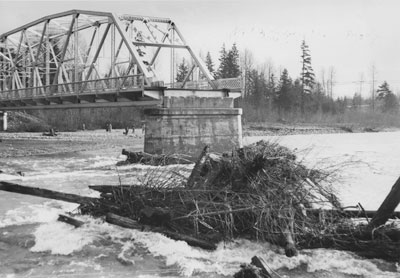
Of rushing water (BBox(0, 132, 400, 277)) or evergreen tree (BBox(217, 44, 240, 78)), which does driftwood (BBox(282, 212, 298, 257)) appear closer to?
rushing water (BBox(0, 132, 400, 277))

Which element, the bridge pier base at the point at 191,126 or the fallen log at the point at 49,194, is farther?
the bridge pier base at the point at 191,126

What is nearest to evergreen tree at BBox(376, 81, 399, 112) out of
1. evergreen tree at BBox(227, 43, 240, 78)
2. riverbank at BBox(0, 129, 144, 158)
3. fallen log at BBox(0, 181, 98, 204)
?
evergreen tree at BBox(227, 43, 240, 78)

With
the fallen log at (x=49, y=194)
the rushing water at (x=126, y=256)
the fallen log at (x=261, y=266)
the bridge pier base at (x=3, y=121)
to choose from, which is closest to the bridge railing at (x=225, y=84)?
the fallen log at (x=49, y=194)

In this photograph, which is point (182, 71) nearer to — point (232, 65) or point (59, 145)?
point (232, 65)

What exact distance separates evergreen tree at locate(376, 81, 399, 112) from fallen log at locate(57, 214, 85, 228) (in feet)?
351

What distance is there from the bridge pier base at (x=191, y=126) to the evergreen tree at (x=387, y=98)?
88085 mm

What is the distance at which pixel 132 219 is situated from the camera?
27.7 ft

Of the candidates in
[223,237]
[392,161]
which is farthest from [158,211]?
[392,161]

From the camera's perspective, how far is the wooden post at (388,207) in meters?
6.79

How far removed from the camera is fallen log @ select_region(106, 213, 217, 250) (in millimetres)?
7215

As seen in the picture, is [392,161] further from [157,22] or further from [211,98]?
[157,22]

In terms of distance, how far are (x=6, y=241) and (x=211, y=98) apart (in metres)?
20.8

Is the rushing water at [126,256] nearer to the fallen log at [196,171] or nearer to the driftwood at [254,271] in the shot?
the driftwood at [254,271]

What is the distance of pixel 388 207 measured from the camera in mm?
6934
